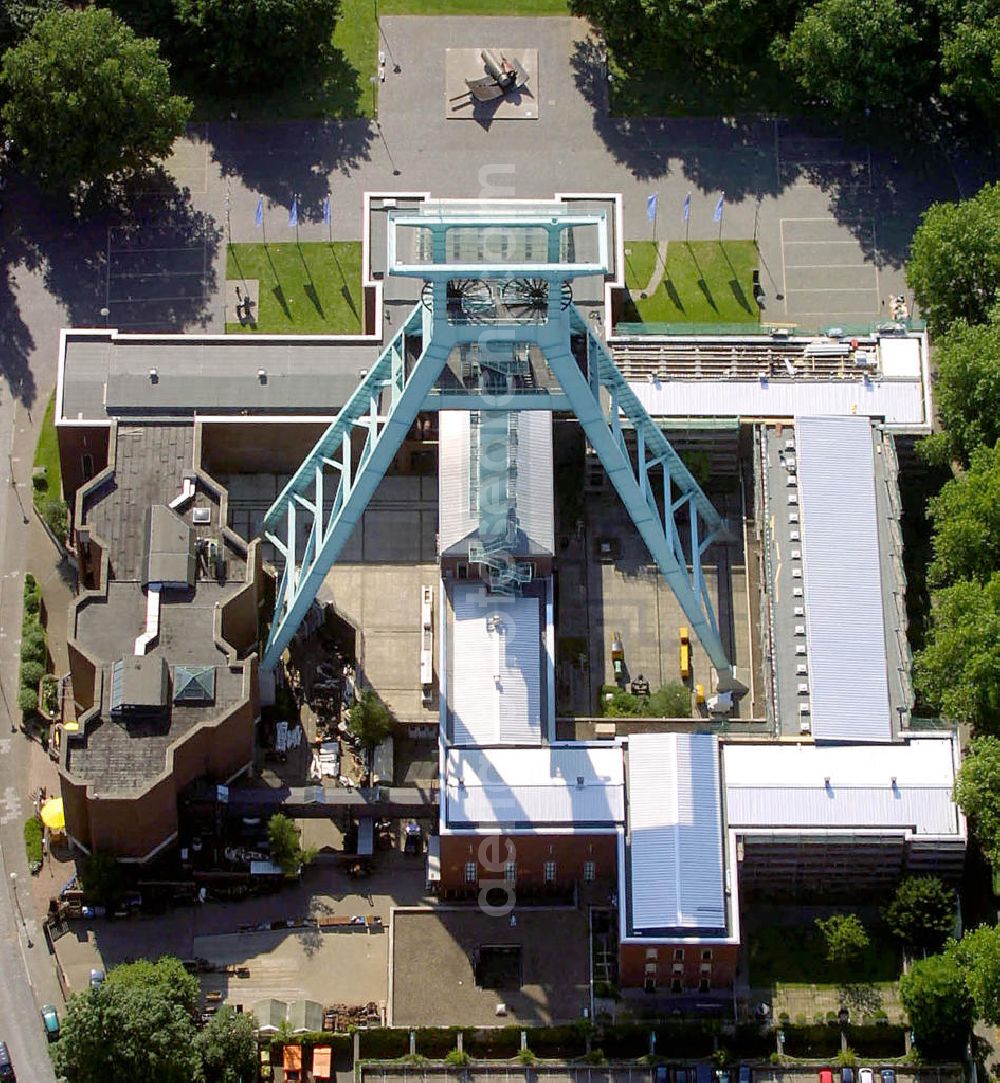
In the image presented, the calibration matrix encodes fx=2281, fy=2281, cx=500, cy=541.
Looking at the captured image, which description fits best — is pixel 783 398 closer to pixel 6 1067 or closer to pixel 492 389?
pixel 492 389


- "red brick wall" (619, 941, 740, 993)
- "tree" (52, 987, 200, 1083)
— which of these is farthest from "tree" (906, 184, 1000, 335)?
"tree" (52, 987, 200, 1083)

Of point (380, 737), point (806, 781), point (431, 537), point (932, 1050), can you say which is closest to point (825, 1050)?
point (932, 1050)

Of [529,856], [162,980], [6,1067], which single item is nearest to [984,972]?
[529,856]

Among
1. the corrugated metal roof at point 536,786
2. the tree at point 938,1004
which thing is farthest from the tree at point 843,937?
the corrugated metal roof at point 536,786

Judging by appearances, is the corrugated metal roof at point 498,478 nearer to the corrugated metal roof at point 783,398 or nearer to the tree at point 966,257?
the corrugated metal roof at point 783,398

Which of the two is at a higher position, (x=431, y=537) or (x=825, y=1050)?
(x=431, y=537)

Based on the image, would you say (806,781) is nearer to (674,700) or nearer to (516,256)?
(674,700)
